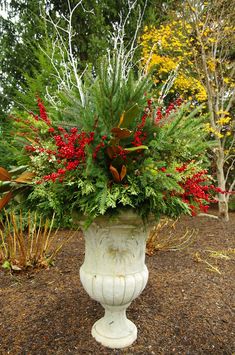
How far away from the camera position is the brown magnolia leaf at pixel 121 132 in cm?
173

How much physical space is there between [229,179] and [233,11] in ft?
12.4

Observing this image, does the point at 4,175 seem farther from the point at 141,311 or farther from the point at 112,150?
the point at 141,311

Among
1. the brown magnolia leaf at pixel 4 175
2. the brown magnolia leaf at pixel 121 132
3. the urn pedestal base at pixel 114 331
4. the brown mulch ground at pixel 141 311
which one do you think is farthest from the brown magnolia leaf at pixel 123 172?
the brown mulch ground at pixel 141 311

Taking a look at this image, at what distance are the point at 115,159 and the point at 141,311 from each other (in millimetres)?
1447

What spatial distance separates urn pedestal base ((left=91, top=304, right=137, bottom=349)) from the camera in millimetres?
2234

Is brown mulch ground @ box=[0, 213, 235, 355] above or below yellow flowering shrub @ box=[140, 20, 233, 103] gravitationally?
below

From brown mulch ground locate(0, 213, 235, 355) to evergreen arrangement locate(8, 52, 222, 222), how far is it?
949 mm

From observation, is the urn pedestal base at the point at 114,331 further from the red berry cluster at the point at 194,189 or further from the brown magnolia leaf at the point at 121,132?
the brown magnolia leaf at the point at 121,132

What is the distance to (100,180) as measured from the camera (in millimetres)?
1873

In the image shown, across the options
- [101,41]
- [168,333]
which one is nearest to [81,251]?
[168,333]

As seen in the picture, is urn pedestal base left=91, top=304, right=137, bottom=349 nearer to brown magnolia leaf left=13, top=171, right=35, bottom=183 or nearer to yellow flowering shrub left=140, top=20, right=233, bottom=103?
brown magnolia leaf left=13, top=171, right=35, bottom=183

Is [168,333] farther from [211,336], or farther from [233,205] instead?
[233,205]

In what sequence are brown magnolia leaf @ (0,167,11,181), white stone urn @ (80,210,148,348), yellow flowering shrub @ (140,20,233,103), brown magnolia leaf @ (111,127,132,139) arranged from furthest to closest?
yellow flowering shrub @ (140,20,233,103) → white stone urn @ (80,210,148,348) → brown magnolia leaf @ (0,167,11,181) → brown magnolia leaf @ (111,127,132,139)

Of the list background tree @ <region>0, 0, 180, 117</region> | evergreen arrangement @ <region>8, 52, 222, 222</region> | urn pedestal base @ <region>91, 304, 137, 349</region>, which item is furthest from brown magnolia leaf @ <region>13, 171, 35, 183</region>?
background tree @ <region>0, 0, 180, 117</region>
